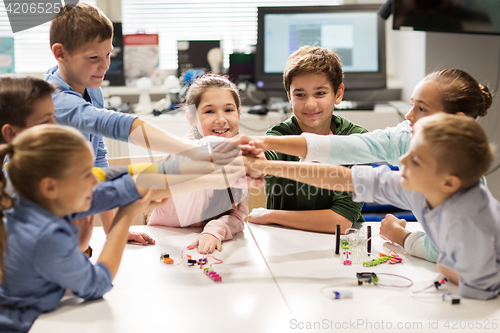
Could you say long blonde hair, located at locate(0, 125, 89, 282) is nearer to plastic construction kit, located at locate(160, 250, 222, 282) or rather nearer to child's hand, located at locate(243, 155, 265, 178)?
plastic construction kit, located at locate(160, 250, 222, 282)

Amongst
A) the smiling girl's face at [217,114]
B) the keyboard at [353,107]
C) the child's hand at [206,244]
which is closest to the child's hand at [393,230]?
the child's hand at [206,244]

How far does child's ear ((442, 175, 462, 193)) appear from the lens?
3.02 ft

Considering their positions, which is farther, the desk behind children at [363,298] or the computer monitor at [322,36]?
the computer monitor at [322,36]

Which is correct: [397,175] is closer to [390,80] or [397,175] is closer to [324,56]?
[324,56]

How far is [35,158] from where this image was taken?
0.84 m

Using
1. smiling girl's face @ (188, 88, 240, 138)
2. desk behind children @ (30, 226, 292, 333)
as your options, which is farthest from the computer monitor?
desk behind children @ (30, 226, 292, 333)

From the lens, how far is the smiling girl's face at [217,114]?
161 cm

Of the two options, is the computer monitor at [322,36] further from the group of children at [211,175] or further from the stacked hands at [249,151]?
the stacked hands at [249,151]

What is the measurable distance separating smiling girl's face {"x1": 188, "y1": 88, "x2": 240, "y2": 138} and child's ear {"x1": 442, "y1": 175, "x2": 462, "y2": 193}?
84cm

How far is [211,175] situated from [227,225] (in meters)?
0.21

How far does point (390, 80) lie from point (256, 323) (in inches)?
115

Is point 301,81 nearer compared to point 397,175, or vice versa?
point 397,175

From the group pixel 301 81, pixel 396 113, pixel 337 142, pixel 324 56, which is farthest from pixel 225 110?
pixel 396 113

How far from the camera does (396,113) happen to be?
115 inches
